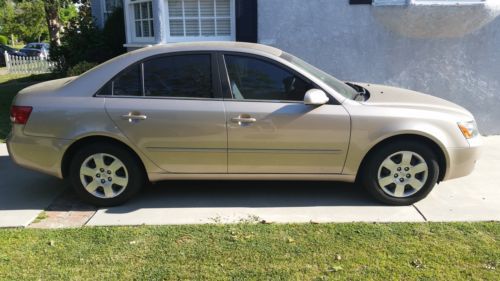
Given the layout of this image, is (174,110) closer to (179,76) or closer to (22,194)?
(179,76)

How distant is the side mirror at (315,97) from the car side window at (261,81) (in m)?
0.13

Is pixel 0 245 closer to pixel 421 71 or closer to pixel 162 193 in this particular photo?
pixel 162 193

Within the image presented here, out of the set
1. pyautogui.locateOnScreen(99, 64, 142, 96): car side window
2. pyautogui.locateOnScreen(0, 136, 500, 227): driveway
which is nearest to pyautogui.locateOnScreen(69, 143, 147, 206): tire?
pyautogui.locateOnScreen(0, 136, 500, 227): driveway

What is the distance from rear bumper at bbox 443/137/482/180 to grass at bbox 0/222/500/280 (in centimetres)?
58

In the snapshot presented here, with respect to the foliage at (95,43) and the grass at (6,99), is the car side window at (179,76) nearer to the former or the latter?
the grass at (6,99)

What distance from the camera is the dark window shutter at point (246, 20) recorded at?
7762 millimetres

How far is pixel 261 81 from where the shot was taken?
4.63m

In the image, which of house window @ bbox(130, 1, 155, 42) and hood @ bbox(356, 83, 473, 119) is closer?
hood @ bbox(356, 83, 473, 119)

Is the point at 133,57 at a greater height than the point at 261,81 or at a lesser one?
greater

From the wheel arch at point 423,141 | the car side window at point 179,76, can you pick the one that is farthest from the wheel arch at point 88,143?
the wheel arch at point 423,141

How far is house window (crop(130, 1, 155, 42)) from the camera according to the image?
29.3 ft

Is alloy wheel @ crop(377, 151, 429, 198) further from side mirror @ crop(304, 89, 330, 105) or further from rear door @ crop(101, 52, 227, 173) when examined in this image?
rear door @ crop(101, 52, 227, 173)

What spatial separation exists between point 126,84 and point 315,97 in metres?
1.83

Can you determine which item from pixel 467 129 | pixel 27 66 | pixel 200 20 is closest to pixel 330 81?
pixel 467 129
